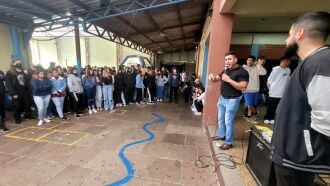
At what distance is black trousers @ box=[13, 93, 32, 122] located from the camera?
483cm

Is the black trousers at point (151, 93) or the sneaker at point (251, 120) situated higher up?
the black trousers at point (151, 93)

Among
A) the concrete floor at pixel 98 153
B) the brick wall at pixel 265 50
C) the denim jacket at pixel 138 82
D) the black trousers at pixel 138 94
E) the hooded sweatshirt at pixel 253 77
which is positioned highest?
the brick wall at pixel 265 50

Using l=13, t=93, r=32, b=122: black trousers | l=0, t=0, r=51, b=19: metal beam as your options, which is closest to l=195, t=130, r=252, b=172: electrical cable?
l=13, t=93, r=32, b=122: black trousers

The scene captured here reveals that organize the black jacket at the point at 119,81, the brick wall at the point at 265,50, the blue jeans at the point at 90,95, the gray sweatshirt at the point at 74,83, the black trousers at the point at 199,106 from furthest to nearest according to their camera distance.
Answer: the brick wall at the point at 265,50, the black jacket at the point at 119,81, the black trousers at the point at 199,106, the blue jeans at the point at 90,95, the gray sweatshirt at the point at 74,83

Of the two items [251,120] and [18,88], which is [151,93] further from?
[18,88]

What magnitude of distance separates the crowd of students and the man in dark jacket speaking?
215 inches

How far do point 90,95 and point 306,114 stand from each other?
6.17m

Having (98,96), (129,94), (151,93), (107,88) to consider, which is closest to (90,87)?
(98,96)

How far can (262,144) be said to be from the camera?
215 centimetres

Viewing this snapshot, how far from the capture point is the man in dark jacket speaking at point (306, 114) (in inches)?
40.0

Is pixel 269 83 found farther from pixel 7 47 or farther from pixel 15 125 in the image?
pixel 7 47

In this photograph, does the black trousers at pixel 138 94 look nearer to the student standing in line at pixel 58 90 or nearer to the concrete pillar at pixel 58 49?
the student standing in line at pixel 58 90

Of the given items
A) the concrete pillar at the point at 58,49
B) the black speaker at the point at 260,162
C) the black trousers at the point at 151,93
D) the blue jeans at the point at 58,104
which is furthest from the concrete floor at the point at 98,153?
the concrete pillar at the point at 58,49

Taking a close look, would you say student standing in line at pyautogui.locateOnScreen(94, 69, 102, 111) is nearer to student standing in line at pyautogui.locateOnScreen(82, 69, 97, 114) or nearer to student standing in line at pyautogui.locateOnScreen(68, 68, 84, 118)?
student standing in line at pyautogui.locateOnScreen(82, 69, 97, 114)
